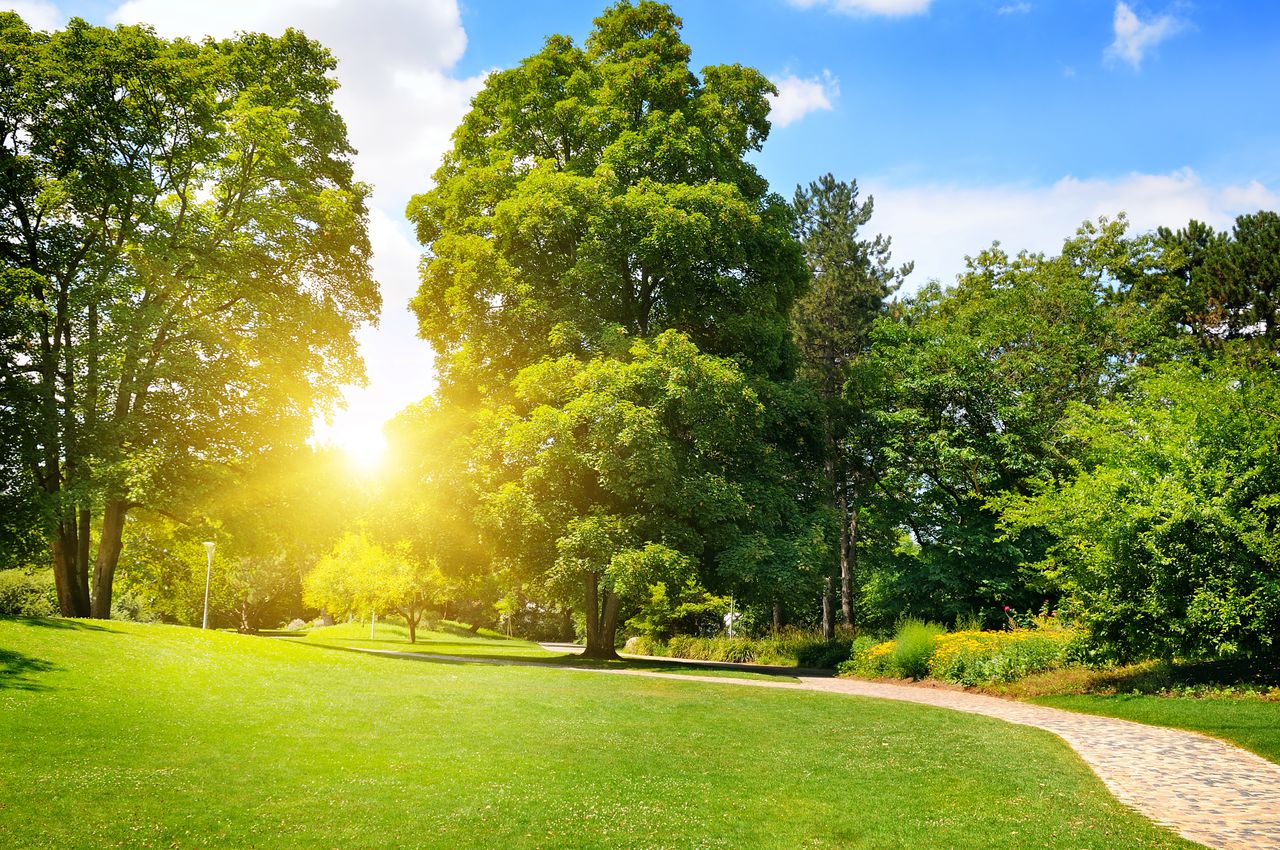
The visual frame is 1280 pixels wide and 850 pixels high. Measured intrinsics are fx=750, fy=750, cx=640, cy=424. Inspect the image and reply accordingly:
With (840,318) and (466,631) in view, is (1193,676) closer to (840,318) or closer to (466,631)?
(840,318)

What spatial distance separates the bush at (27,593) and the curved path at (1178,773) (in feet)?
131

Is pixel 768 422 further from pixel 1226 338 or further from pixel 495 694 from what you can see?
pixel 1226 338

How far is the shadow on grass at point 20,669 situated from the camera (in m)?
11.6

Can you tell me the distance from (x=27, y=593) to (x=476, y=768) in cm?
3914

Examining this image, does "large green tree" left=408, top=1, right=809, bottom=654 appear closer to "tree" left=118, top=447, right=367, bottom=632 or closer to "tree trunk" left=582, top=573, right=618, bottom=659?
"tree trunk" left=582, top=573, right=618, bottom=659

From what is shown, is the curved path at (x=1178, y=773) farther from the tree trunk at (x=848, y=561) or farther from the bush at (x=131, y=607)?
the bush at (x=131, y=607)

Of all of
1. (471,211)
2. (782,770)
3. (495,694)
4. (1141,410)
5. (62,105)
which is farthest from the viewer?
(471,211)

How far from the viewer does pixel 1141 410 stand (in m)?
18.9

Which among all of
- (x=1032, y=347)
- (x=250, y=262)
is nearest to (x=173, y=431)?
(x=250, y=262)

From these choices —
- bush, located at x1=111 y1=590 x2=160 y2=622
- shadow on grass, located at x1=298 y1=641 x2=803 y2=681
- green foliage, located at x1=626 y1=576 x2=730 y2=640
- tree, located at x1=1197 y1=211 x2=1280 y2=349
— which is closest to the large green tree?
shadow on grass, located at x1=298 y1=641 x2=803 y2=681

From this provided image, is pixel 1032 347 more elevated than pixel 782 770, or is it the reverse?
pixel 1032 347

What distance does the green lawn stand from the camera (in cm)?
1237

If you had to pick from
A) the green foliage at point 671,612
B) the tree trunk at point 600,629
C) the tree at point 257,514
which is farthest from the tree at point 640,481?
the green foliage at point 671,612

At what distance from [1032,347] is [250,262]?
100ft
